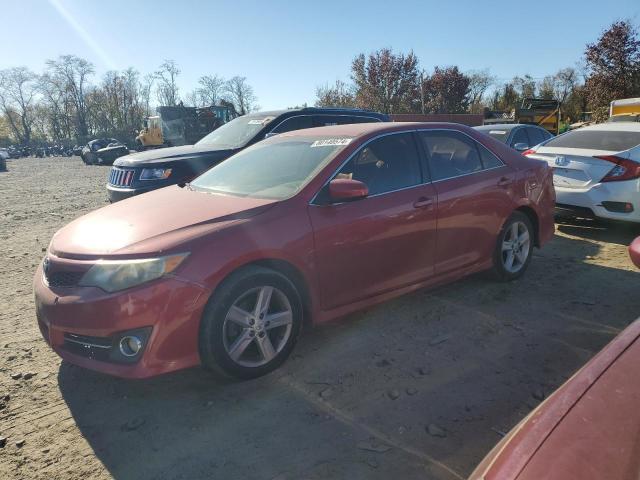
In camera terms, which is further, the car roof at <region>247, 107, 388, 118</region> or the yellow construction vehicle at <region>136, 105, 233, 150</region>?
the yellow construction vehicle at <region>136, 105, 233, 150</region>

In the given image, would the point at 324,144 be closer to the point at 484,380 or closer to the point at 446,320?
the point at 446,320

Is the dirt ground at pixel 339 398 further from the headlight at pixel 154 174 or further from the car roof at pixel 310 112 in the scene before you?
the car roof at pixel 310 112

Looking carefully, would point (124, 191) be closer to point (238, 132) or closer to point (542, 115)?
point (238, 132)

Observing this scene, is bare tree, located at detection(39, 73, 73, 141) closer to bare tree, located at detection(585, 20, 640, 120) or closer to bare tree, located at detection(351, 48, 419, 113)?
bare tree, located at detection(351, 48, 419, 113)

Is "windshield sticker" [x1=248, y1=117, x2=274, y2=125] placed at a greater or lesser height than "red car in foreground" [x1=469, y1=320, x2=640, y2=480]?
greater

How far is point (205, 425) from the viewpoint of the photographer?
2697mm

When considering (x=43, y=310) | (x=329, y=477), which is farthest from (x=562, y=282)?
(x=43, y=310)

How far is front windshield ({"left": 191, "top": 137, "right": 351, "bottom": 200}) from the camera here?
3.54 m

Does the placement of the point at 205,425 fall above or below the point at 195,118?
below

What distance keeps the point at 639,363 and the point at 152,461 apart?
218cm

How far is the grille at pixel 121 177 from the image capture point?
663 cm

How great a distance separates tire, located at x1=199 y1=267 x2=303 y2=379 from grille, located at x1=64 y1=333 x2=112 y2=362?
20.8 inches

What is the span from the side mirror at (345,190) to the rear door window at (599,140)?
4.88 m

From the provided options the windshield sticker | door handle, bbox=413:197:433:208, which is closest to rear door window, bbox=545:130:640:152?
door handle, bbox=413:197:433:208
